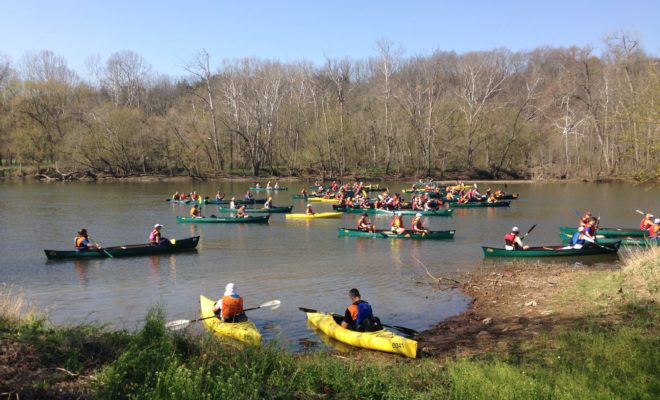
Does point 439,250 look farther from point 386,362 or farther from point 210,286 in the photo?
point 386,362

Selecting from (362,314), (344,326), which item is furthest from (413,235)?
(362,314)

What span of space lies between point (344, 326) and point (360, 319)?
48cm

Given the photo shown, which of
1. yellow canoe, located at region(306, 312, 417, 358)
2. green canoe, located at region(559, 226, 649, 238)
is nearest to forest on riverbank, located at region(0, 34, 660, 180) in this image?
green canoe, located at region(559, 226, 649, 238)

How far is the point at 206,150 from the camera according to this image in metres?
74.7

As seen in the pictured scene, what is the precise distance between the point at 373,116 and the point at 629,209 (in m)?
42.4

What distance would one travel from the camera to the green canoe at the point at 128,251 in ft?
75.2

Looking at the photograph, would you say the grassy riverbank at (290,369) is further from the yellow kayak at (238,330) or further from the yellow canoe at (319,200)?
the yellow canoe at (319,200)

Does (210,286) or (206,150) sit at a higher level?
(206,150)

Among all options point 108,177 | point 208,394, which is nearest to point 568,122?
point 108,177

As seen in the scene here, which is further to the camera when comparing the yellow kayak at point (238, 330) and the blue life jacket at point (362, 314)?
the blue life jacket at point (362, 314)

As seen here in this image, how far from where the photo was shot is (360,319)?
12.2 meters

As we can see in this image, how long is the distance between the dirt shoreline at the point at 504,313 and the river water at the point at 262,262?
0.81m

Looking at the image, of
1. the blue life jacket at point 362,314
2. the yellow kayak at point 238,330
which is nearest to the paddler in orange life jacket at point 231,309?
the yellow kayak at point 238,330

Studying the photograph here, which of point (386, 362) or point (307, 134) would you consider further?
point (307, 134)
